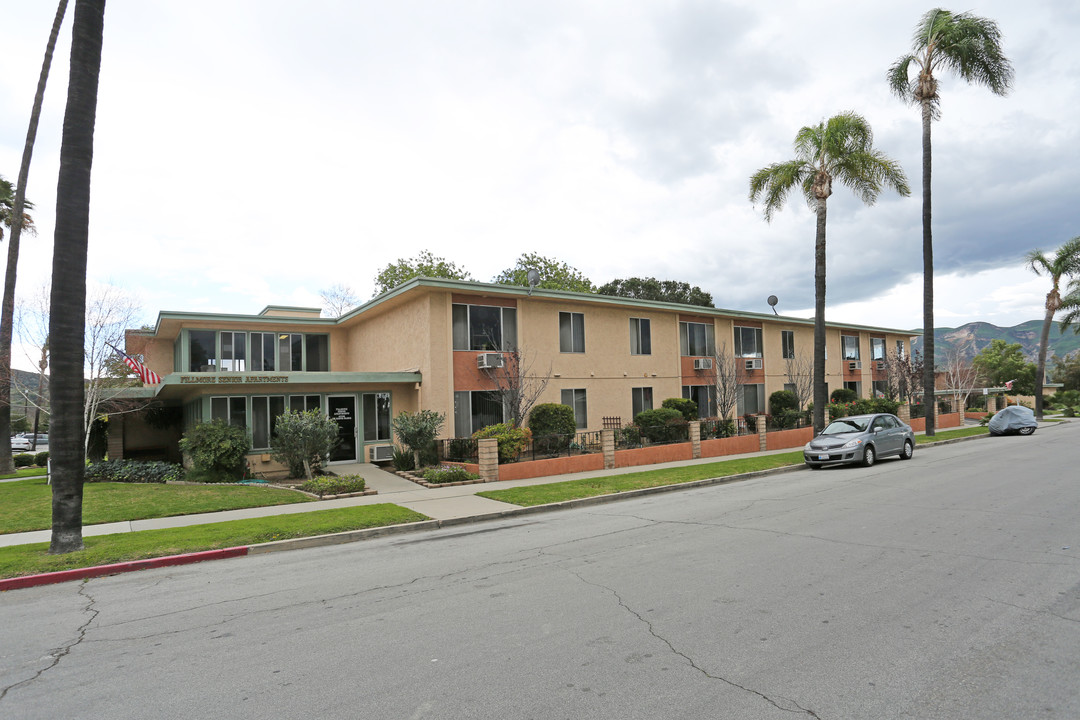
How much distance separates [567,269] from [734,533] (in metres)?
41.7

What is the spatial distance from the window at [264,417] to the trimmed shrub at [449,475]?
6384 mm

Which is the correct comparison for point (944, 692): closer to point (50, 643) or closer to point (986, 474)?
point (50, 643)

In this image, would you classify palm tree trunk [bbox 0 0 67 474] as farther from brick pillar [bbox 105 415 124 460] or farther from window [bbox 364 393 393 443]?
window [bbox 364 393 393 443]

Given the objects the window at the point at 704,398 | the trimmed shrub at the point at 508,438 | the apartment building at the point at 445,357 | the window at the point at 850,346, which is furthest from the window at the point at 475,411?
the window at the point at 850,346

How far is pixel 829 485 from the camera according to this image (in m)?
14.2

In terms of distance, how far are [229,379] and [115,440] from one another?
10421 mm

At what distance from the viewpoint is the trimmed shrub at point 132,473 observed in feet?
59.1

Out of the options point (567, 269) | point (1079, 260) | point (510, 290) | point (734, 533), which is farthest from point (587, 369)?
point (1079, 260)

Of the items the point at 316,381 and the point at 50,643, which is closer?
the point at 50,643

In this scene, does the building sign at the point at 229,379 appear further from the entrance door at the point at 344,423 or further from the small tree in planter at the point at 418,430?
the small tree in planter at the point at 418,430

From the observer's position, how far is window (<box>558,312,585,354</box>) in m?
23.1

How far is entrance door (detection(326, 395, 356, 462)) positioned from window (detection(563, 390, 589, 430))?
24.9 ft

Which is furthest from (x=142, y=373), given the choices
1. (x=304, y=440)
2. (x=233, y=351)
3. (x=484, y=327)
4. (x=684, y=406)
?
(x=684, y=406)

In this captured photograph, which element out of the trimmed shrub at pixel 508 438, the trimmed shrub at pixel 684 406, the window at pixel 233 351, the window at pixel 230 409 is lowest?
the trimmed shrub at pixel 508 438
